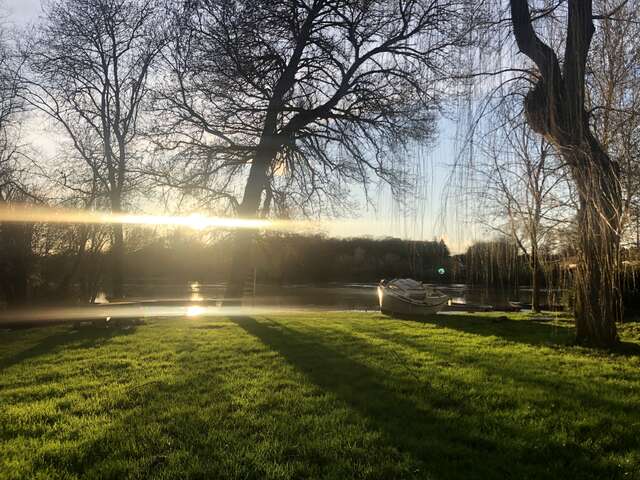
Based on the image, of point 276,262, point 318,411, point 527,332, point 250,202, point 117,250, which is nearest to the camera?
point 318,411

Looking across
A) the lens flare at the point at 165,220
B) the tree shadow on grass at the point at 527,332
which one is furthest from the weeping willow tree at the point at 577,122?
the lens flare at the point at 165,220

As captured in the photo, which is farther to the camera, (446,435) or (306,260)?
(306,260)

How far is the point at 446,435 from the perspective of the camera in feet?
11.9

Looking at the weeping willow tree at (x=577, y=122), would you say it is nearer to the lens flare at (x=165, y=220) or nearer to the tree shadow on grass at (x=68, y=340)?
the tree shadow on grass at (x=68, y=340)

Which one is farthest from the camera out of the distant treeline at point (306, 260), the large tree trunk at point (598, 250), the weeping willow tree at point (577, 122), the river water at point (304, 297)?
the river water at point (304, 297)

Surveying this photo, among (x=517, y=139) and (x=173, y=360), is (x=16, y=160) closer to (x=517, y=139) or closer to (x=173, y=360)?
(x=173, y=360)

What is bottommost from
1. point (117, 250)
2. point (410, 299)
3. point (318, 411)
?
point (318, 411)

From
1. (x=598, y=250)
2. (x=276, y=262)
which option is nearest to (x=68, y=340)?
(x=598, y=250)

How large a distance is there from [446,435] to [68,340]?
7.58m

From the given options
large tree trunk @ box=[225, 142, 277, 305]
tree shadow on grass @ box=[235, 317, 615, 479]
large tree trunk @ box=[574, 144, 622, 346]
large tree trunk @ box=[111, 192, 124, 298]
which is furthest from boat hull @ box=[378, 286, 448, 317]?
large tree trunk @ box=[111, 192, 124, 298]

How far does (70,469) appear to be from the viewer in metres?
3.09

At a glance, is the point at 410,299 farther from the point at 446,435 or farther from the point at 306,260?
the point at 306,260

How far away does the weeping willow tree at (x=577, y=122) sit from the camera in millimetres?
5676

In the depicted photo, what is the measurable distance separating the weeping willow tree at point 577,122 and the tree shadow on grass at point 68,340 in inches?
304
